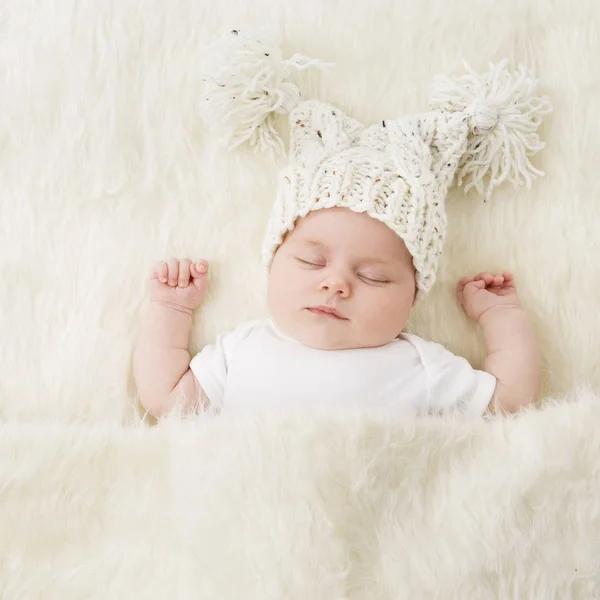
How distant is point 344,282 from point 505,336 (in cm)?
33

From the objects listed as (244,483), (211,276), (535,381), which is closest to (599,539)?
(535,381)

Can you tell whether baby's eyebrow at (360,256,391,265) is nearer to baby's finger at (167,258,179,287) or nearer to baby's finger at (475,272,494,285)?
baby's finger at (475,272,494,285)

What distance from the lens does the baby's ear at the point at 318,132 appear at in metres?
1.23

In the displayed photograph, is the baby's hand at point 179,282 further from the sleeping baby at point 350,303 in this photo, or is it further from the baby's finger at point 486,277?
the baby's finger at point 486,277

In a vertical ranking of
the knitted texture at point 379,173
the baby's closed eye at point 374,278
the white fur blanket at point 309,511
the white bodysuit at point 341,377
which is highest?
the knitted texture at point 379,173

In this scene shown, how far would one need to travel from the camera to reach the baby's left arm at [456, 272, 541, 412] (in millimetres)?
1182

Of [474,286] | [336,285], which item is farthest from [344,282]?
[474,286]

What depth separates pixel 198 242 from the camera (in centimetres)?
130

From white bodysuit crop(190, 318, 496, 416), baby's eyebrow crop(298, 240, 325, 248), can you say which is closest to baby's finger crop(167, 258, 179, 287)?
white bodysuit crop(190, 318, 496, 416)

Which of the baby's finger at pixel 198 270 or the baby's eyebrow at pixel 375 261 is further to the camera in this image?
the baby's finger at pixel 198 270

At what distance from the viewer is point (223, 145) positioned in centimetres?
131

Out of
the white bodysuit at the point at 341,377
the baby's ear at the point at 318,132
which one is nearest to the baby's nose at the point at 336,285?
the white bodysuit at the point at 341,377

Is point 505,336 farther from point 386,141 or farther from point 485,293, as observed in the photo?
point 386,141

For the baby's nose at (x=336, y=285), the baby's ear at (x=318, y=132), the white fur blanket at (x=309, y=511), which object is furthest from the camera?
the baby's ear at (x=318, y=132)
